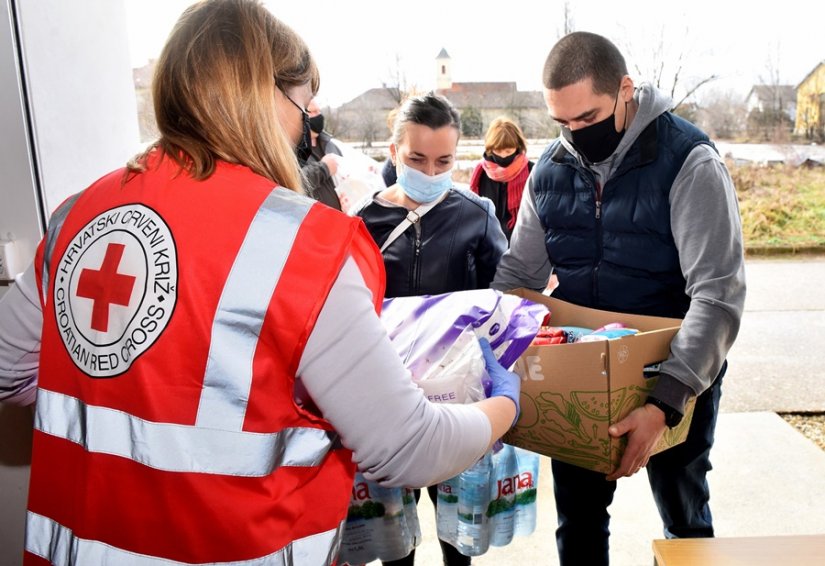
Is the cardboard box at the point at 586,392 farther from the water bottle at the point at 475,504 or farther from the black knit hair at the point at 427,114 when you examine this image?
the black knit hair at the point at 427,114

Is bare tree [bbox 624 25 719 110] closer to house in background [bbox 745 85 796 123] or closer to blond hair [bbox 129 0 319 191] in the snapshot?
house in background [bbox 745 85 796 123]

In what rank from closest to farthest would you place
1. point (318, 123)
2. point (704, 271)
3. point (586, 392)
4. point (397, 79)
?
point (586, 392), point (704, 271), point (318, 123), point (397, 79)

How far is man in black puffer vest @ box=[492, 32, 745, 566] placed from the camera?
4.57 feet

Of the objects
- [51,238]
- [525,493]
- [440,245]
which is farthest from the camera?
[440,245]

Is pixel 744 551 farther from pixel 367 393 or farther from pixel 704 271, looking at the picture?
pixel 367 393

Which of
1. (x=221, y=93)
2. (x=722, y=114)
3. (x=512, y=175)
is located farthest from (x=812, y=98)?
(x=221, y=93)

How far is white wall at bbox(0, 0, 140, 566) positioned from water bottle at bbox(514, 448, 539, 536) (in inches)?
58.8

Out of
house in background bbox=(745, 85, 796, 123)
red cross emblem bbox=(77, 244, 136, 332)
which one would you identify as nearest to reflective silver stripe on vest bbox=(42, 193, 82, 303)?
red cross emblem bbox=(77, 244, 136, 332)

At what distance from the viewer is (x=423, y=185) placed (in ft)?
6.09

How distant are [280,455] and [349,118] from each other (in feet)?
8.03

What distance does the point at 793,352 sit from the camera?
4.11 meters

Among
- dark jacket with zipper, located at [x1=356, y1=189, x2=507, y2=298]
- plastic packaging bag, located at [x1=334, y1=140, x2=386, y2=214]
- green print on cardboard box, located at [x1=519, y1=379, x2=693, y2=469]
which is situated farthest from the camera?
plastic packaging bag, located at [x1=334, y1=140, x2=386, y2=214]

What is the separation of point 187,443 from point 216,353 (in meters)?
0.12

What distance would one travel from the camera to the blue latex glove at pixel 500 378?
44.3 inches
